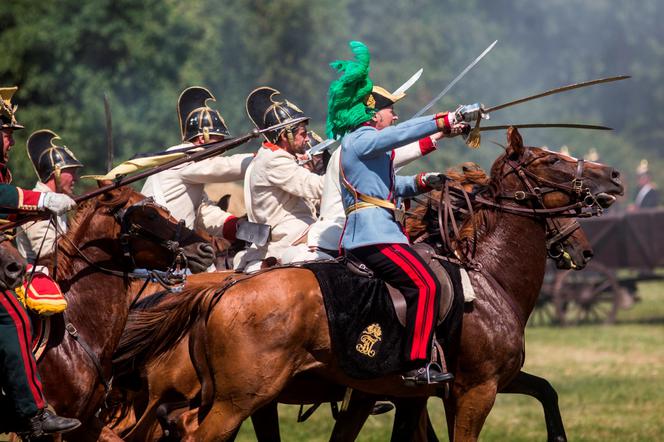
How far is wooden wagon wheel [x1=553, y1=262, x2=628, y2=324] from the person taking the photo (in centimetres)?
2246

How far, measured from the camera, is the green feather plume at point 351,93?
22.5 feet

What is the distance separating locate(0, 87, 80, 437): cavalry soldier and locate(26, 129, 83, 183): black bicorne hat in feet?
9.97

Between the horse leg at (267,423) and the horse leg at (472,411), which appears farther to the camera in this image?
the horse leg at (267,423)

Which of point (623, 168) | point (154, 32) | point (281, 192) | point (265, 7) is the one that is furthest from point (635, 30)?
point (281, 192)

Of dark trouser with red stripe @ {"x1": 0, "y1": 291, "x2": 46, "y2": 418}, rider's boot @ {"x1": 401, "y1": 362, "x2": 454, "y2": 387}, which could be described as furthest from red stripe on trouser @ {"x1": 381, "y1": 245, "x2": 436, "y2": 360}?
dark trouser with red stripe @ {"x1": 0, "y1": 291, "x2": 46, "y2": 418}

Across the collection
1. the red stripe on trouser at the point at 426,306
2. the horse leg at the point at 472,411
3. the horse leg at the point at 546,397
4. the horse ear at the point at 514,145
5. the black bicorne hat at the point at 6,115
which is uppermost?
the black bicorne hat at the point at 6,115

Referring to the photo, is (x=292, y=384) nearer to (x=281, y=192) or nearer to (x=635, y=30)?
(x=281, y=192)

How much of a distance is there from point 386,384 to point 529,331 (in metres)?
15.6

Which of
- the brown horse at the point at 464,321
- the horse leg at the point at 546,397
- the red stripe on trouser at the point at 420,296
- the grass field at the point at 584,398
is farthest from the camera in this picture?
the grass field at the point at 584,398

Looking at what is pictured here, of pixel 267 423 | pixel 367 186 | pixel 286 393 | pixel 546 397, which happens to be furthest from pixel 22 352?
pixel 546 397

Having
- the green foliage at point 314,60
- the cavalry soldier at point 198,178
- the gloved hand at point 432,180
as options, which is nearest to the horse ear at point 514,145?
the gloved hand at point 432,180

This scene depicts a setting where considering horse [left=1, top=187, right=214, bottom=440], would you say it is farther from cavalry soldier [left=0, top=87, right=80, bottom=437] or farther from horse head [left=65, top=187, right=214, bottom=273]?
cavalry soldier [left=0, top=87, right=80, bottom=437]

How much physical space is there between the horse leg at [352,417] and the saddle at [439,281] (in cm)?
109

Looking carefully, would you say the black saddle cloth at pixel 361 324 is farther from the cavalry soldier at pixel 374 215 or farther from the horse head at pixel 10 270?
the horse head at pixel 10 270
